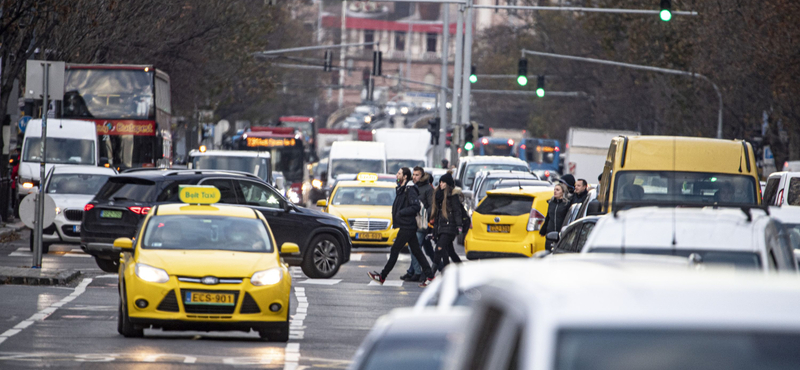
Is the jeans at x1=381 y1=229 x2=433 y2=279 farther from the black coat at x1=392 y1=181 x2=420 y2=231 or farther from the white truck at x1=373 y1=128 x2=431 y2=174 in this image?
the white truck at x1=373 y1=128 x2=431 y2=174

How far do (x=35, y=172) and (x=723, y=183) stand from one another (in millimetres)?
20003

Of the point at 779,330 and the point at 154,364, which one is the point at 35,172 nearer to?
the point at 154,364

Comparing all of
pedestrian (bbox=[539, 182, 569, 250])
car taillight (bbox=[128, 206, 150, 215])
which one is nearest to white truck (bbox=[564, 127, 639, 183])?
pedestrian (bbox=[539, 182, 569, 250])

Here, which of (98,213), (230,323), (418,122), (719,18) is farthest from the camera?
(418,122)

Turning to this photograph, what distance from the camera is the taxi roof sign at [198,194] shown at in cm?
1493

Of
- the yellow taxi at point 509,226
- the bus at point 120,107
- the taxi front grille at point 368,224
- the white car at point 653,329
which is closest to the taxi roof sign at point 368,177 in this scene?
the taxi front grille at point 368,224

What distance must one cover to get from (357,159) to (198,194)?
26609 millimetres

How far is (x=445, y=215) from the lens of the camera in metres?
19.4

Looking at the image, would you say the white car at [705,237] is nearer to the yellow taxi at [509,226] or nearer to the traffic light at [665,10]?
the yellow taxi at [509,226]

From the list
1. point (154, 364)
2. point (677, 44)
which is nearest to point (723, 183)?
point (154, 364)

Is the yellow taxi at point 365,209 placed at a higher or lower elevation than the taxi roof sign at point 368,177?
lower

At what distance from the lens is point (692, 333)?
2.83 meters

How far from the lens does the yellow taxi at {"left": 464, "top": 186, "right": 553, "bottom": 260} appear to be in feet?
73.0

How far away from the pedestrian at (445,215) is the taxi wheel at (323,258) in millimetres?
1677
